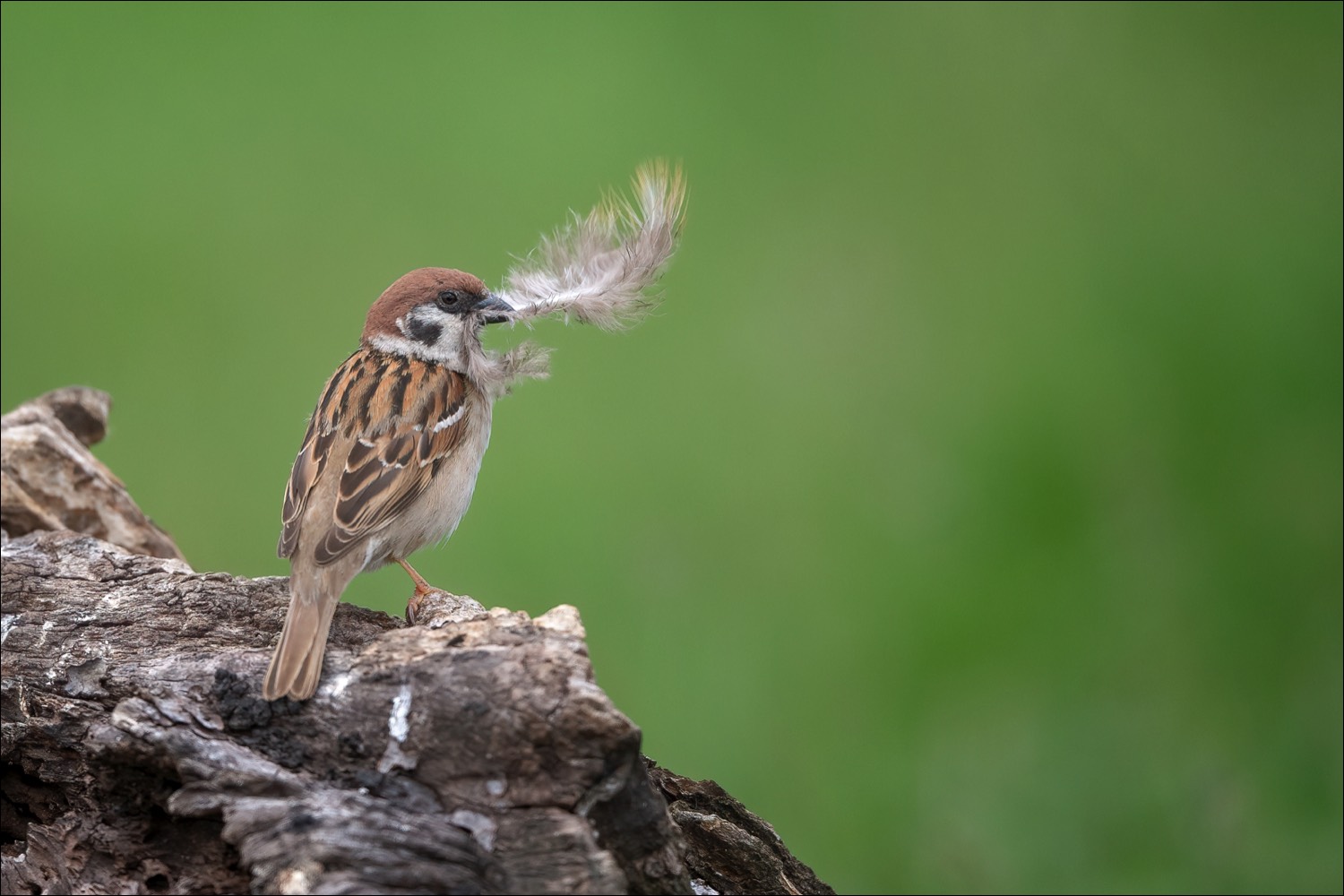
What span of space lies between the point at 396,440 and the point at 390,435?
0.09 ft

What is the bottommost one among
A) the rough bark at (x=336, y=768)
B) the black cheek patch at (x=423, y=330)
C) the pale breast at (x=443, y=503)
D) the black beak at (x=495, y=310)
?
the rough bark at (x=336, y=768)

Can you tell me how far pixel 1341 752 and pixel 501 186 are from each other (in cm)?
629

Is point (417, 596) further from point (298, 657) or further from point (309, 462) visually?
point (298, 657)

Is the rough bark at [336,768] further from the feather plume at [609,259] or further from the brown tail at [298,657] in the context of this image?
the feather plume at [609,259]

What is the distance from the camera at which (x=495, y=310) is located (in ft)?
16.0

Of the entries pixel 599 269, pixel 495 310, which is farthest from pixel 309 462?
pixel 599 269

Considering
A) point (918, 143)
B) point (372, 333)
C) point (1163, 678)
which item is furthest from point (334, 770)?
point (918, 143)

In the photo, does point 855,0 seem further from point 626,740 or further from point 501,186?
point 626,740

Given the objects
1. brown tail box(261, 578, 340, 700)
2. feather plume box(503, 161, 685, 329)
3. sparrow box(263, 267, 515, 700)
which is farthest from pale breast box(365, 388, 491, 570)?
Answer: brown tail box(261, 578, 340, 700)

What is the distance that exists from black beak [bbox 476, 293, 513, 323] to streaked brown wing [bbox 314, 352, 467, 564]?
0.23m

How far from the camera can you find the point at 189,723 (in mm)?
3270

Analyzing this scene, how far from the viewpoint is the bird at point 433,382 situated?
4.35 meters

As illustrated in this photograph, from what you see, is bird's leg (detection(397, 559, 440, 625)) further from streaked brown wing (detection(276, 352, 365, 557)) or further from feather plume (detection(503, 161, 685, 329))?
feather plume (detection(503, 161, 685, 329))

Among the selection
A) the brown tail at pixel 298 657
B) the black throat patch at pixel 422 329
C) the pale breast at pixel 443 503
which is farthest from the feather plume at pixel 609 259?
the brown tail at pixel 298 657
